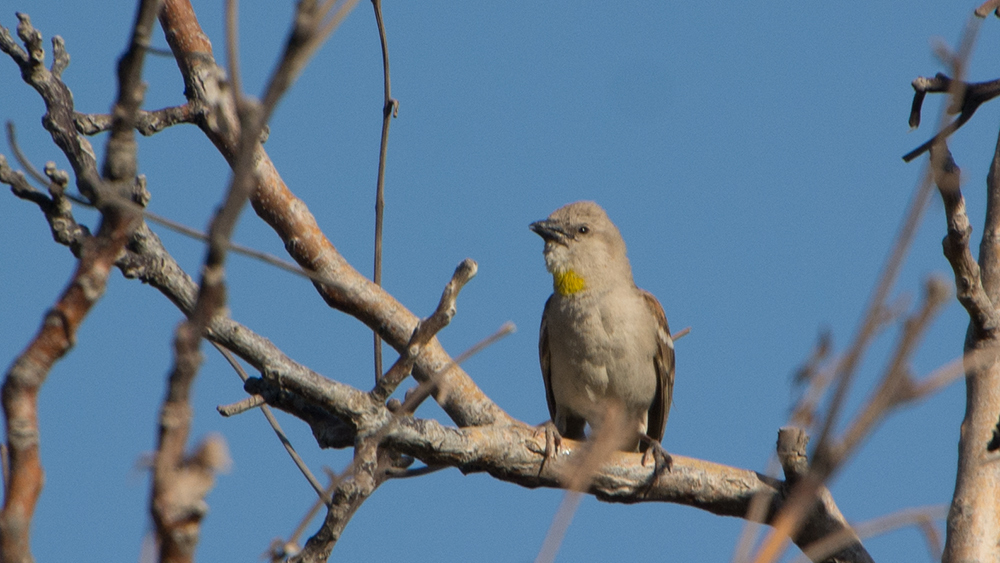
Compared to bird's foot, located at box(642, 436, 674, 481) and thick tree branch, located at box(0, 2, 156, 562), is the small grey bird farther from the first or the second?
thick tree branch, located at box(0, 2, 156, 562)

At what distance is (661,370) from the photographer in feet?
26.8

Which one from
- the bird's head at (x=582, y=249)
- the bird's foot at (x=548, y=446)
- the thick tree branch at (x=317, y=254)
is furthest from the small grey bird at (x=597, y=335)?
the bird's foot at (x=548, y=446)

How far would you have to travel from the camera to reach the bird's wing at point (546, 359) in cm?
817

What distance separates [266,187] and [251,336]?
1.95 metres

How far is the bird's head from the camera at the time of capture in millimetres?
8078

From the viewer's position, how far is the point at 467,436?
4.55 m

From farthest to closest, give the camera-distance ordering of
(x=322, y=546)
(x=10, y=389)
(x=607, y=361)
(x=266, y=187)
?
(x=607, y=361)
(x=266, y=187)
(x=322, y=546)
(x=10, y=389)

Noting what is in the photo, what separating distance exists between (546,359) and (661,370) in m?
0.96

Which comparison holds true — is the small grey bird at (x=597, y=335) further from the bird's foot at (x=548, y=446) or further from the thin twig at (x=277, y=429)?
the thin twig at (x=277, y=429)

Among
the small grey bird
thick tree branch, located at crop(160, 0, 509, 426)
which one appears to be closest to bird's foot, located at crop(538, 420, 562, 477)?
thick tree branch, located at crop(160, 0, 509, 426)

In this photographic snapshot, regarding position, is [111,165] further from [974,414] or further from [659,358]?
[659,358]

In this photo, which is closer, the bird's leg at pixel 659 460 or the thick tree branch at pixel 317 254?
the bird's leg at pixel 659 460

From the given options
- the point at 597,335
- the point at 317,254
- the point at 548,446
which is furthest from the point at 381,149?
the point at 597,335

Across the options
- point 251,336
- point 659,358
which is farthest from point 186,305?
point 659,358
